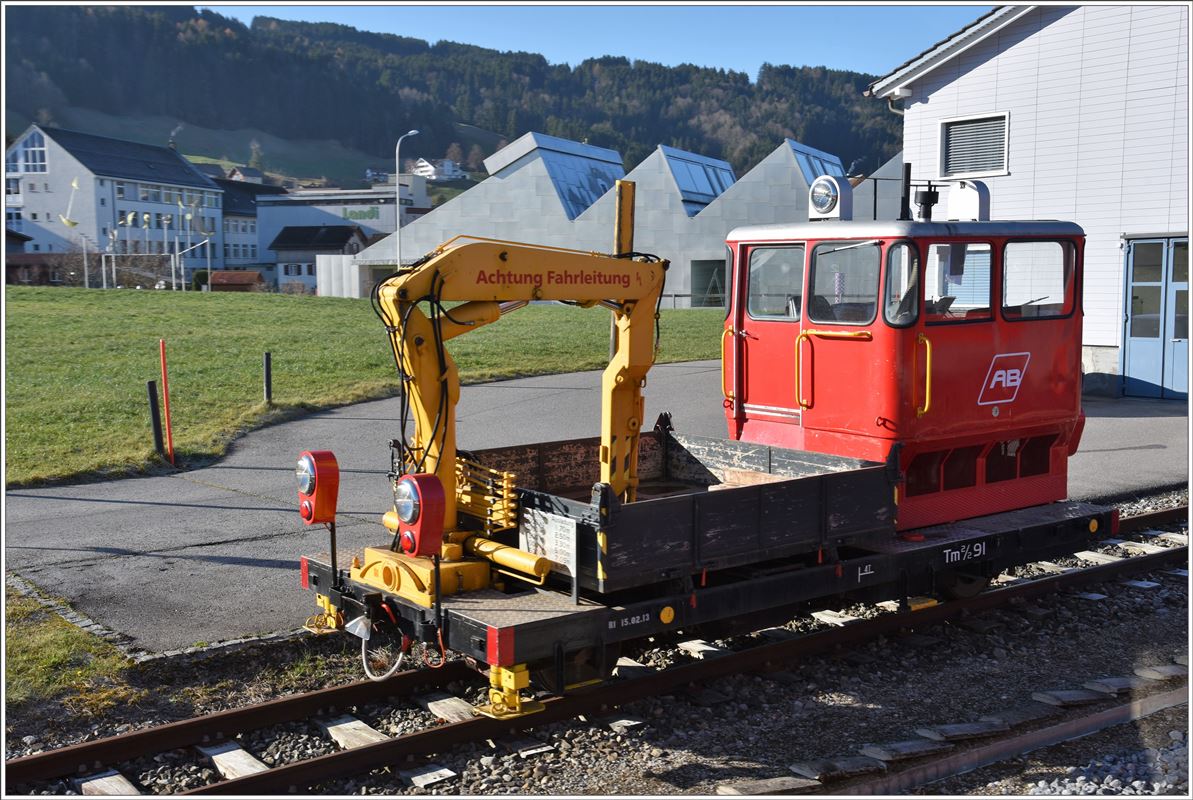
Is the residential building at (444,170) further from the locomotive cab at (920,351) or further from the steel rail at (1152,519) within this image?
the locomotive cab at (920,351)

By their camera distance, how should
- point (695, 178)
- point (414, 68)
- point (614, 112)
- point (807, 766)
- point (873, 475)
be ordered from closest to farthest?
point (807, 766) < point (873, 475) < point (695, 178) < point (614, 112) < point (414, 68)

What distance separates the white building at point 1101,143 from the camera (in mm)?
19969

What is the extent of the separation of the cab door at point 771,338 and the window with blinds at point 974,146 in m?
15.1

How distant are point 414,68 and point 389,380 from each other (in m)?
154

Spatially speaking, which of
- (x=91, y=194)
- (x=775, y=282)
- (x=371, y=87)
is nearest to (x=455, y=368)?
(x=775, y=282)

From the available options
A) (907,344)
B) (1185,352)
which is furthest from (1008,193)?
(907,344)

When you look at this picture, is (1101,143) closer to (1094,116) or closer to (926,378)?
(1094,116)

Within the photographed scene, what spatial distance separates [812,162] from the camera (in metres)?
44.0

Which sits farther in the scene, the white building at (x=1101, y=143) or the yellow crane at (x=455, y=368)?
the white building at (x=1101, y=143)

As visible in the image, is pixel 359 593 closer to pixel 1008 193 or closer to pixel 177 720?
pixel 177 720

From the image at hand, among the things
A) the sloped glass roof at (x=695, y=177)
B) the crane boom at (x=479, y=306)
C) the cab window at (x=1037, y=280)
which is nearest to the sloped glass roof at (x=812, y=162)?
the sloped glass roof at (x=695, y=177)

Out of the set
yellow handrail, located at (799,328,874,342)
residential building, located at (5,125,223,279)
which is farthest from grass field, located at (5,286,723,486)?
residential building, located at (5,125,223,279)

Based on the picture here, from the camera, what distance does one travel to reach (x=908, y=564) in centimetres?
771

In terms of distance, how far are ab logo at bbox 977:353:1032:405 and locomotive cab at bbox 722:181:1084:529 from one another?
13mm
